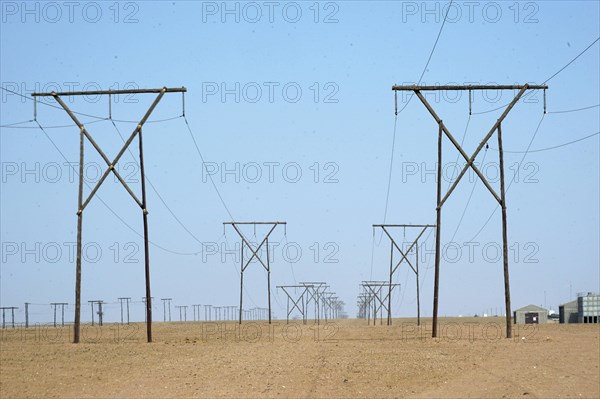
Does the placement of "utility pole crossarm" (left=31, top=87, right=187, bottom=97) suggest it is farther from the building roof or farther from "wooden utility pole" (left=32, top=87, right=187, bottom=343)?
Result: the building roof

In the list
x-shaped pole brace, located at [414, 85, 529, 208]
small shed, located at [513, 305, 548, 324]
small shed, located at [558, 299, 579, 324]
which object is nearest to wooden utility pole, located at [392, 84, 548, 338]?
x-shaped pole brace, located at [414, 85, 529, 208]

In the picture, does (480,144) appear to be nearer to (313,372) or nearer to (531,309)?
(313,372)

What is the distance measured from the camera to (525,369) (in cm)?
1938

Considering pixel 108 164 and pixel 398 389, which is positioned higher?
pixel 108 164

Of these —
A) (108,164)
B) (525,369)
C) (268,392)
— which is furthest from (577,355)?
(108,164)

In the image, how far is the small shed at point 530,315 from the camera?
110 meters

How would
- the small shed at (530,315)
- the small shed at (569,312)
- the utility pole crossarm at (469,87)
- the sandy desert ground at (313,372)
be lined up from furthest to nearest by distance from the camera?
the small shed at (530,315) → the small shed at (569,312) → the utility pole crossarm at (469,87) → the sandy desert ground at (313,372)

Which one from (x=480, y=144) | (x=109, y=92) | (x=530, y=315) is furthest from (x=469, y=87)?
(x=530, y=315)

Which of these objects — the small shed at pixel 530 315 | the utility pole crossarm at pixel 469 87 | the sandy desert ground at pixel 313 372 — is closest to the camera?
the sandy desert ground at pixel 313 372

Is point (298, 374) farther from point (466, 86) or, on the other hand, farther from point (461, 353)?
point (466, 86)

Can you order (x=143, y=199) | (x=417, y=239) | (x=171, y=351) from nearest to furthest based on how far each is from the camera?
(x=171, y=351) < (x=143, y=199) < (x=417, y=239)

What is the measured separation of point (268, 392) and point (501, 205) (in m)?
17.8

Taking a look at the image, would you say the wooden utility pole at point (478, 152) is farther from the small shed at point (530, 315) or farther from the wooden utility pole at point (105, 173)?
the small shed at point (530, 315)

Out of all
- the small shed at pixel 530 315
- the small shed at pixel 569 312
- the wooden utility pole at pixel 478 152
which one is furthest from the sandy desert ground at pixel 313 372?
the small shed at pixel 530 315
